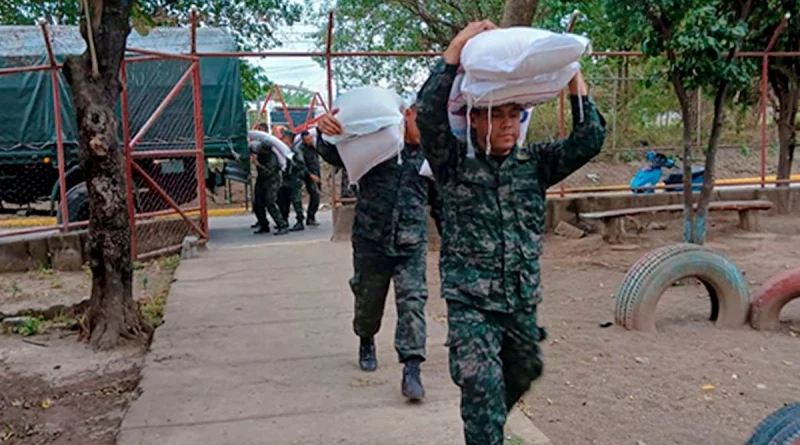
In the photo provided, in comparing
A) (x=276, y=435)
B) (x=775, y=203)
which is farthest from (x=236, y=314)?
(x=775, y=203)

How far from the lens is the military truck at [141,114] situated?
1044 cm

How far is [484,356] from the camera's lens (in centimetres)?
257

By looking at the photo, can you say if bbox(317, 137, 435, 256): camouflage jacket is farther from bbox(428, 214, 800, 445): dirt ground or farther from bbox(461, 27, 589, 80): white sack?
bbox(461, 27, 589, 80): white sack

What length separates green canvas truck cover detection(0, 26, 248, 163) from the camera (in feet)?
34.3

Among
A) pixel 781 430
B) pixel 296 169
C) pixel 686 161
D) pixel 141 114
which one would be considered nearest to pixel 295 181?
pixel 296 169

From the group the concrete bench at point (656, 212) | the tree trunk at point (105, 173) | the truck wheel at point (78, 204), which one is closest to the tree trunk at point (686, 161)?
the concrete bench at point (656, 212)

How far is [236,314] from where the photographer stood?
575 cm

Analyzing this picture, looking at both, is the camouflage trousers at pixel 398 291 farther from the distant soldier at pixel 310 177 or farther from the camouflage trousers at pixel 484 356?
the distant soldier at pixel 310 177

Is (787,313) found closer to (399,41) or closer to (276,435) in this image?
(276,435)

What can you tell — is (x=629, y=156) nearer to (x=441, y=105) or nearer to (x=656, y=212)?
(x=656, y=212)

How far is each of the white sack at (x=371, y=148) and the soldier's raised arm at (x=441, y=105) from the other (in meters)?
1.04

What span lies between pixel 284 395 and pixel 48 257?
498cm

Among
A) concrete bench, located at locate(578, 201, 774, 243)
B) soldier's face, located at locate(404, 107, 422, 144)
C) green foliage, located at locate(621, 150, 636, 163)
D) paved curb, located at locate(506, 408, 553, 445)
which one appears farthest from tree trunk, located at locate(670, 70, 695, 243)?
green foliage, located at locate(621, 150, 636, 163)

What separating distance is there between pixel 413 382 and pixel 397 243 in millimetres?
→ 693
